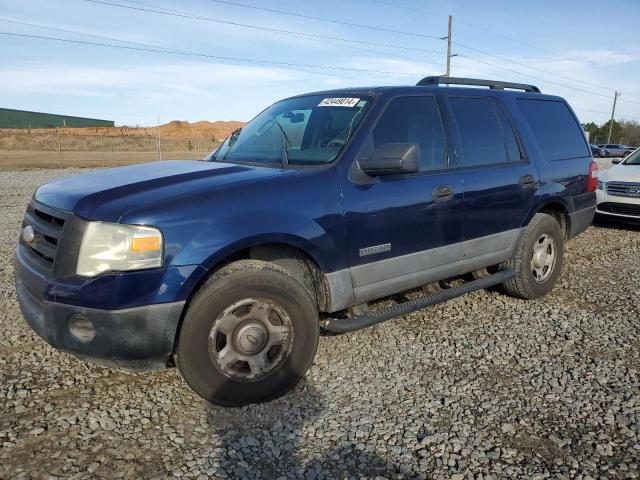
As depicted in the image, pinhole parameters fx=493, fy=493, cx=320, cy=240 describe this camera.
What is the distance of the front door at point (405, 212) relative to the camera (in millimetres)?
3357

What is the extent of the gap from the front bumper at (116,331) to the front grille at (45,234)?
14 cm

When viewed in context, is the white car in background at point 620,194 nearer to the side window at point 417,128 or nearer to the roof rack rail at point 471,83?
the roof rack rail at point 471,83

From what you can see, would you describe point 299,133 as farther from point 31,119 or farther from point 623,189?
point 31,119

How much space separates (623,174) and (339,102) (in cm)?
687

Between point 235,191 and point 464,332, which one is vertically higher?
point 235,191

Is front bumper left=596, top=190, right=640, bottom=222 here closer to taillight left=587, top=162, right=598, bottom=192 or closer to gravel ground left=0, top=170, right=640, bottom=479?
taillight left=587, top=162, right=598, bottom=192

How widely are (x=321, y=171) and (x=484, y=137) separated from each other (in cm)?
183

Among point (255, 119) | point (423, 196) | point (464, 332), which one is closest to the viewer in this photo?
point (423, 196)

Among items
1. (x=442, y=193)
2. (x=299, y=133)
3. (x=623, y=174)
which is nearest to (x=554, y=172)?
(x=442, y=193)

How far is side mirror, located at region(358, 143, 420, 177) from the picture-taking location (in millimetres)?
3209

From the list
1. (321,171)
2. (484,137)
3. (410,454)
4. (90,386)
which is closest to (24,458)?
(90,386)

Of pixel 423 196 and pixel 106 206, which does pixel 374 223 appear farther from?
pixel 106 206

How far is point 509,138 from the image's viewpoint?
14.9 feet

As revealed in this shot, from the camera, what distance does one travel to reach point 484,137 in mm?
4293
